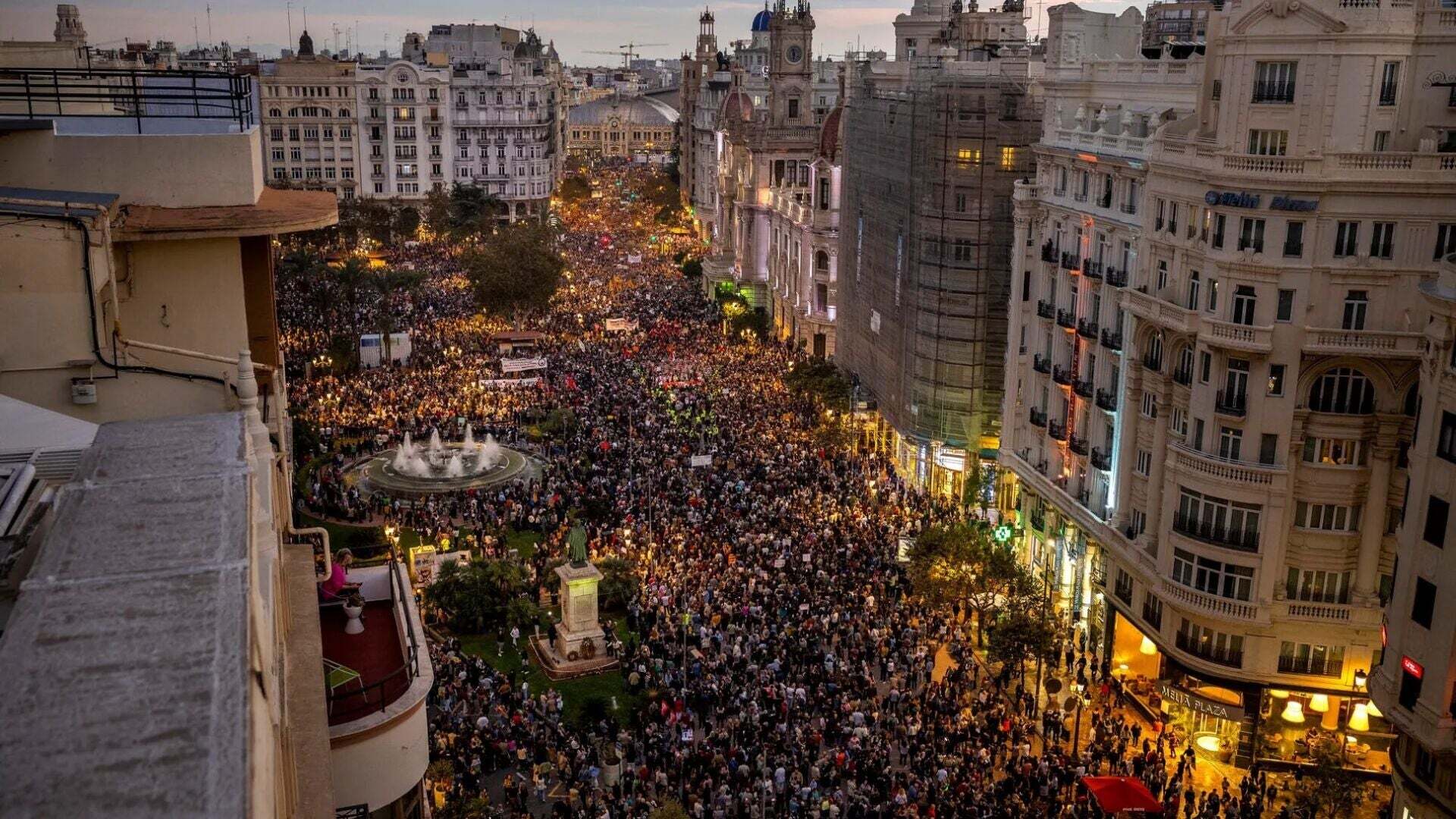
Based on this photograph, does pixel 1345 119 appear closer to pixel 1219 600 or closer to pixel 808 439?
pixel 1219 600

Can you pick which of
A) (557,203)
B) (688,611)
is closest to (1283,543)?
(688,611)

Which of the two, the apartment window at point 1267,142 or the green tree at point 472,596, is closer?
the apartment window at point 1267,142

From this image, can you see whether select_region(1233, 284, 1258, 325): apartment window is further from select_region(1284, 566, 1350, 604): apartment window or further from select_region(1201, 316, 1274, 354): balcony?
select_region(1284, 566, 1350, 604): apartment window

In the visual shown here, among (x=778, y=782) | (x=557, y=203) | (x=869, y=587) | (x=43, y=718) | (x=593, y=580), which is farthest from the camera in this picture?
(x=557, y=203)

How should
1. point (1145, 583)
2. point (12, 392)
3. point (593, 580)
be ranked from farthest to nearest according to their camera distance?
point (593, 580)
point (1145, 583)
point (12, 392)

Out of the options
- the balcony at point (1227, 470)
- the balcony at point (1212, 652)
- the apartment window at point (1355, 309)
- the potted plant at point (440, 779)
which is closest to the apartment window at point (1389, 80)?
the apartment window at point (1355, 309)

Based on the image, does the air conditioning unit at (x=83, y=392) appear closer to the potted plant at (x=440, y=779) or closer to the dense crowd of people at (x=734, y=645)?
the potted plant at (x=440, y=779)

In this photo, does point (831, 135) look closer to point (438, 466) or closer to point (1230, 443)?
point (438, 466)
